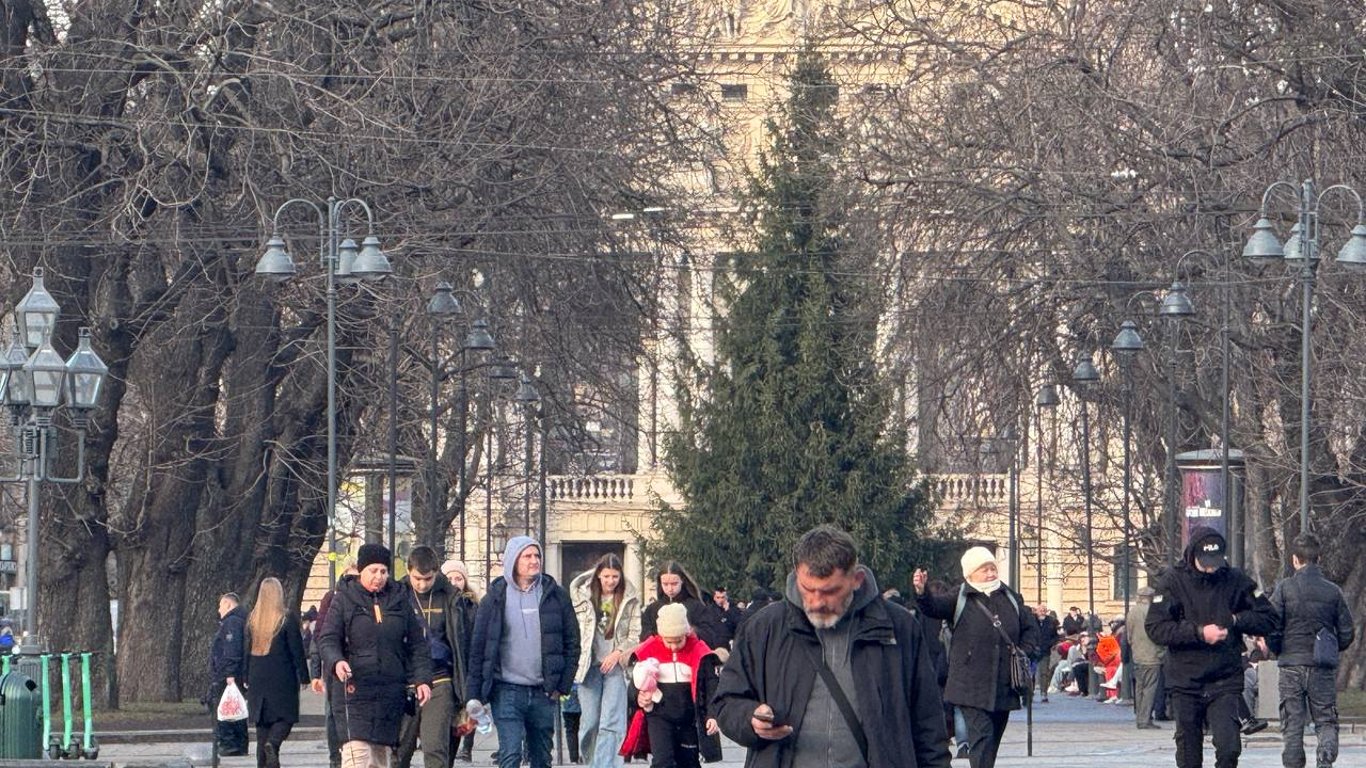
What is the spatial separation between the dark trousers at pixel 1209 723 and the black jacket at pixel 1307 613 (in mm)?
3220

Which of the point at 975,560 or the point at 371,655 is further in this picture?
the point at 975,560

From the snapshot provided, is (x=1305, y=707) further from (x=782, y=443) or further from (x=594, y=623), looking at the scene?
(x=782, y=443)

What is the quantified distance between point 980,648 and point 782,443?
38565mm

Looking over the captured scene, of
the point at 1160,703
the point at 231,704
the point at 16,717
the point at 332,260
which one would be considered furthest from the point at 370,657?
the point at 1160,703

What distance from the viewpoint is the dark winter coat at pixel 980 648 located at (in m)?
14.7

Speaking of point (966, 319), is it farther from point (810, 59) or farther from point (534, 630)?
point (534, 630)

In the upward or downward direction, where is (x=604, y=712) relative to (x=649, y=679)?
downward

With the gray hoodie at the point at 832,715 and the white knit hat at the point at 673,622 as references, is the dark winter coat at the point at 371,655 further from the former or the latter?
the gray hoodie at the point at 832,715

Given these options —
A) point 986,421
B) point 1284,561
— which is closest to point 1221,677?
point 986,421

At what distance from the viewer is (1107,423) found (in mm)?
35656

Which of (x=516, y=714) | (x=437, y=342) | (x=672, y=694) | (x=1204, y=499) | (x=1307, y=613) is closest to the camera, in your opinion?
(x=672, y=694)

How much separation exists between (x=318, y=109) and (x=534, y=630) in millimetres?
11159

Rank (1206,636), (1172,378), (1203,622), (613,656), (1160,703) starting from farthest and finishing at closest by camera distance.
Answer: (1172,378) → (1160,703) → (613,656) → (1203,622) → (1206,636)

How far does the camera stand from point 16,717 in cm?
1802
